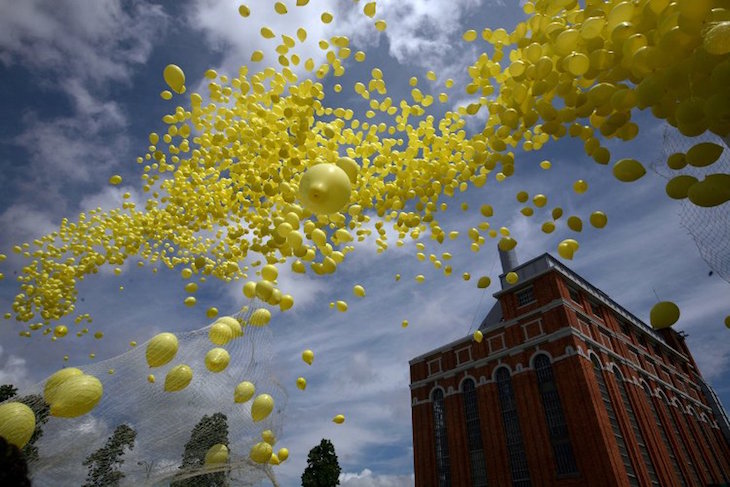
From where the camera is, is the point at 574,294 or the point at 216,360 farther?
the point at 574,294

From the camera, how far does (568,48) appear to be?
3.49 metres

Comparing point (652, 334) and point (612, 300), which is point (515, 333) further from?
point (652, 334)

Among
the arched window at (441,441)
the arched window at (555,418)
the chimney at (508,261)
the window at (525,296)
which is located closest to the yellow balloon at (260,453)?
the arched window at (555,418)

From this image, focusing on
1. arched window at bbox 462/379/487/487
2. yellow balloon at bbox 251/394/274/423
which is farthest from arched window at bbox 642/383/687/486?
yellow balloon at bbox 251/394/274/423

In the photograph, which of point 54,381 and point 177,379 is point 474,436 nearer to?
point 177,379

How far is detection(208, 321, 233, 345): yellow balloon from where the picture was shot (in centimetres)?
474

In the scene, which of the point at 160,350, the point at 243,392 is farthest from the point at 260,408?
the point at 160,350

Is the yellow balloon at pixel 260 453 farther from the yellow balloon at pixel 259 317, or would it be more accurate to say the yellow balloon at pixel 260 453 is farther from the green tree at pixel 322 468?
the green tree at pixel 322 468

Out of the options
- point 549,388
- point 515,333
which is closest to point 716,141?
point 549,388

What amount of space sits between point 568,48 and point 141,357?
18.2ft

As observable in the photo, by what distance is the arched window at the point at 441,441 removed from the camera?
25312mm

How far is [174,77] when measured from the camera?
17.8ft

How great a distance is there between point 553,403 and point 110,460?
22.4 meters

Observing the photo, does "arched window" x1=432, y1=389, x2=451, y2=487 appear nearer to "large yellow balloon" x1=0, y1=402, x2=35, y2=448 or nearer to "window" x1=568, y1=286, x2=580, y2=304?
"window" x1=568, y1=286, x2=580, y2=304
